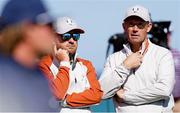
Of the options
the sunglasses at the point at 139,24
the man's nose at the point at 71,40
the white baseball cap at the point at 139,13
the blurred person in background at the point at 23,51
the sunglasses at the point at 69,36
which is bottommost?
the man's nose at the point at 71,40

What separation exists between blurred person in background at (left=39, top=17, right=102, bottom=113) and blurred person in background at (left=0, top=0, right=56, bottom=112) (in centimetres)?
185

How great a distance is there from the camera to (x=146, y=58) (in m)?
3.51

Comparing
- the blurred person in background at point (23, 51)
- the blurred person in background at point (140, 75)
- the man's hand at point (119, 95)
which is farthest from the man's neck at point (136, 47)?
the blurred person in background at point (23, 51)

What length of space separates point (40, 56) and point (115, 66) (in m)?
2.23

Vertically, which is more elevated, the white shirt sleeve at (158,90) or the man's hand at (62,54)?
the man's hand at (62,54)

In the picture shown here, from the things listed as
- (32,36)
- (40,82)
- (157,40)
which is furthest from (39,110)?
(157,40)

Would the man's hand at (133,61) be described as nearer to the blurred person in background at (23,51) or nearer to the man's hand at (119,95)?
the man's hand at (119,95)

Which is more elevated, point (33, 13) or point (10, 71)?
point (33, 13)

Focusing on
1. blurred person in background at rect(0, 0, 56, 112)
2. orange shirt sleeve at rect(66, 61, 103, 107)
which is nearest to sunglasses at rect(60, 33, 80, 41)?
orange shirt sleeve at rect(66, 61, 103, 107)

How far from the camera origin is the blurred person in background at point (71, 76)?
3.29m

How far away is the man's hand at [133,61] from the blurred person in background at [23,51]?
6.90 feet

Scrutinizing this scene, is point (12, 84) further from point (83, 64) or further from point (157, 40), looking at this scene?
point (157, 40)

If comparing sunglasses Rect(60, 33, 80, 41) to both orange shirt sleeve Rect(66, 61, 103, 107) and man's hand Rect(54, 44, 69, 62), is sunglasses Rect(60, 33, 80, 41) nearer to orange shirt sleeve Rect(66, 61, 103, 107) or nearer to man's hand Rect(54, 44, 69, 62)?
man's hand Rect(54, 44, 69, 62)

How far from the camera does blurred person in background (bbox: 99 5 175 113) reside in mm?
3396
